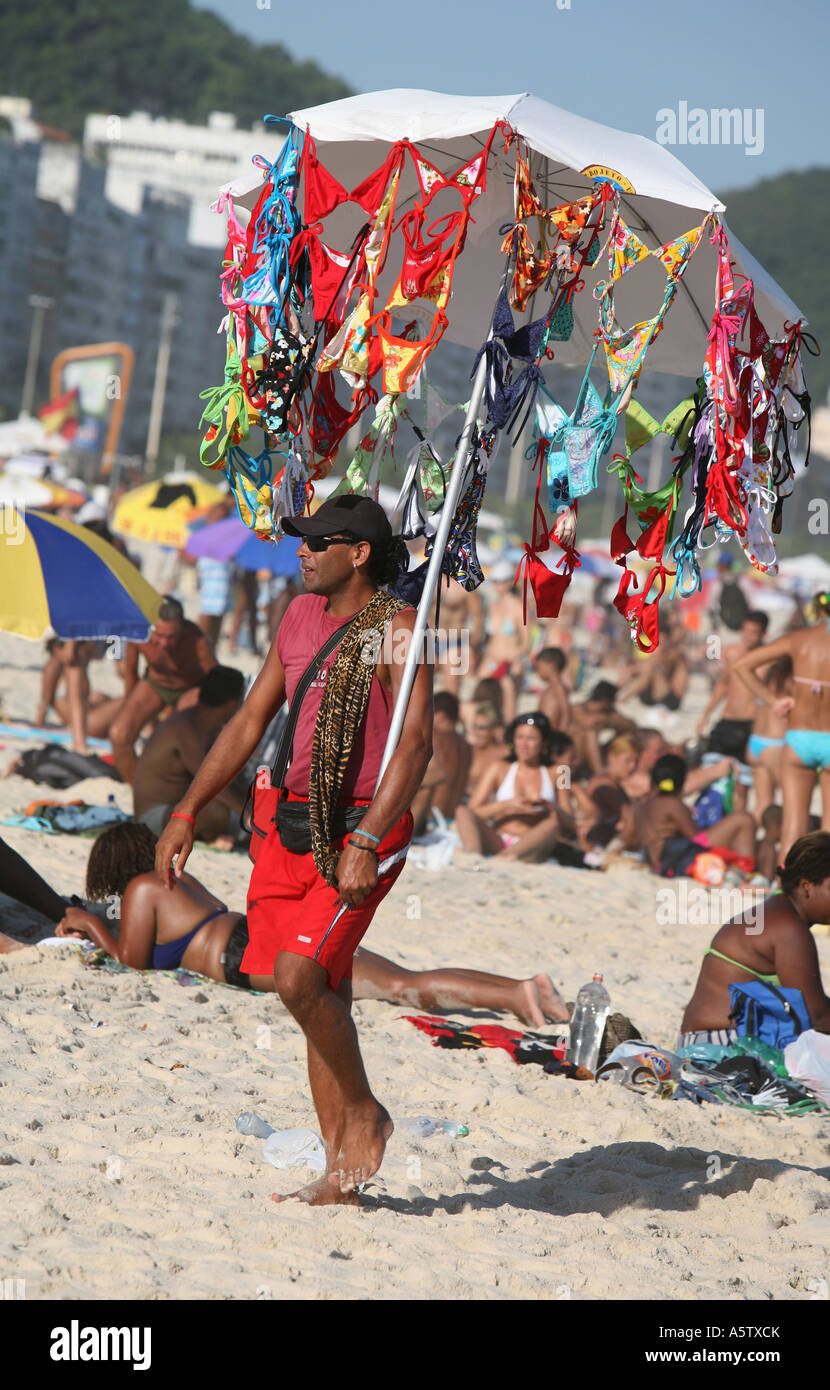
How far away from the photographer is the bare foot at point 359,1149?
3.25m

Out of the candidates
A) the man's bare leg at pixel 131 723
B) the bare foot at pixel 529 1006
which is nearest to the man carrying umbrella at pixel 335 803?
the bare foot at pixel 529 1006

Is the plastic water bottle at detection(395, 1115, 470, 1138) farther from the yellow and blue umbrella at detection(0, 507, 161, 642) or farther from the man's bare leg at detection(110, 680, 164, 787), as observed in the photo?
the man's bare leg at detection(110, 680, 164, 787)

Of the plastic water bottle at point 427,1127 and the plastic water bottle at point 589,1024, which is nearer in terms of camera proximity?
the plastic water bottle at point 427,1127

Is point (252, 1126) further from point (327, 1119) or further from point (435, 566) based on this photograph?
point (435, 566)

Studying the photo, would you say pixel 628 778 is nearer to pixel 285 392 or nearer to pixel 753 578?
→ pixel 285 392

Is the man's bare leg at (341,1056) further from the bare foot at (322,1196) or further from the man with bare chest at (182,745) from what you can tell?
the man with bare chest at (182,745)

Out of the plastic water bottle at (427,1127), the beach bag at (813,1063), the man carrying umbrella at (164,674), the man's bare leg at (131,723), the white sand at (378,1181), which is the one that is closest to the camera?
the white sand at (378,1181)

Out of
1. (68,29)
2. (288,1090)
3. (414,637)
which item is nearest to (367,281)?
(414,637)

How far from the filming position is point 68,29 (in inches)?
4274

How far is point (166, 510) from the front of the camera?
15.5m

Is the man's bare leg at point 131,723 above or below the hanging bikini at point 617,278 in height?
below

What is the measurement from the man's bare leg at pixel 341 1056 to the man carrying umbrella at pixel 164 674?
376 centimetres

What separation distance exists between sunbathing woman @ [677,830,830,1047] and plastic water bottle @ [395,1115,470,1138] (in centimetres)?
111

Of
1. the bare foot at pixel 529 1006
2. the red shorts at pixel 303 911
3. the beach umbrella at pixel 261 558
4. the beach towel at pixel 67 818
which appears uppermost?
the beach umbrella at pixel 261 558
